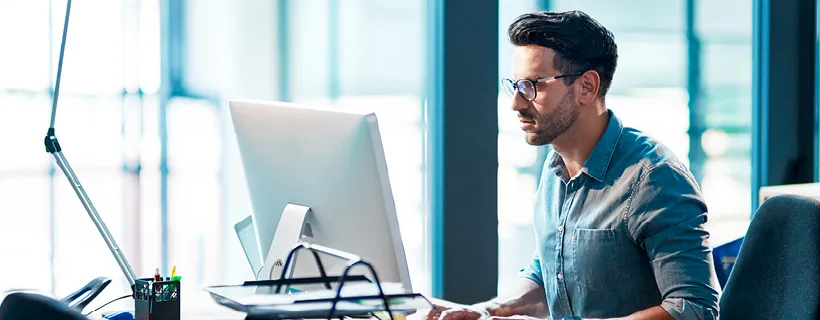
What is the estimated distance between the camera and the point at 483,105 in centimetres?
289

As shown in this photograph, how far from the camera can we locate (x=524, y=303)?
6.39 feet

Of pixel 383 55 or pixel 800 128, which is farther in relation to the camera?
pixel 383 55

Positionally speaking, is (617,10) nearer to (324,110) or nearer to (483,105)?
(483,105)

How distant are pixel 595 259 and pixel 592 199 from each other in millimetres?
127

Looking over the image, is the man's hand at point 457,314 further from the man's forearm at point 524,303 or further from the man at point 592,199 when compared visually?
the man's forearm at point 524,303

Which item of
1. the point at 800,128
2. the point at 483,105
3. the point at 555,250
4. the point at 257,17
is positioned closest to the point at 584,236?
the point at 555,250

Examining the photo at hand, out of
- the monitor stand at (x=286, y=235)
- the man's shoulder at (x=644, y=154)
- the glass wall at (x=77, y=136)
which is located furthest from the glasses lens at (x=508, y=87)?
the glass wall at (x=77, y=136)

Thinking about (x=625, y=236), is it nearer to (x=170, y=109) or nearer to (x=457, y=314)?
(x=457, y=314)

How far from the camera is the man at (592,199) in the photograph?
64.3 inches

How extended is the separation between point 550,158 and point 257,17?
7.39 feet

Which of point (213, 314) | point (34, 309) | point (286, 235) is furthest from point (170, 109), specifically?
point (34, 309)

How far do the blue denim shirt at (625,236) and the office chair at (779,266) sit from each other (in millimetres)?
67

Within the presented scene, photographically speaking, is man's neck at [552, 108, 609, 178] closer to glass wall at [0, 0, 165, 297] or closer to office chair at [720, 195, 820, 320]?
office chair at [720, 195, 820, 320]

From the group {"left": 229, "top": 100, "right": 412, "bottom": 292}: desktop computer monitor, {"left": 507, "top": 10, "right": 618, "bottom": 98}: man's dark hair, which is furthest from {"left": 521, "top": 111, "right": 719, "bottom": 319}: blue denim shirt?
{"left": 229, "top": 100, "right": 412, "bottom": 292}: desktop computer monitor
